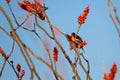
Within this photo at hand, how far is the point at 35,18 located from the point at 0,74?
51cm

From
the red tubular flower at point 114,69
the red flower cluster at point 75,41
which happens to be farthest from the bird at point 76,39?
the red tubular flower at point 114,69

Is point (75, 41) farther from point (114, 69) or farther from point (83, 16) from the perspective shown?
point (114, 69)

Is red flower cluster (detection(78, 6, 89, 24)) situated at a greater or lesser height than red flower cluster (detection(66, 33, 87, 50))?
greater

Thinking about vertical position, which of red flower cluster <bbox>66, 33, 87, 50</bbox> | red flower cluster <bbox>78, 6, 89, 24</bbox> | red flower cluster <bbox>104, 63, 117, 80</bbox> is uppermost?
red flower cluster <bbox>78, 6, 89, 24</bbox>

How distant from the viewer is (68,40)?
74.6 inches

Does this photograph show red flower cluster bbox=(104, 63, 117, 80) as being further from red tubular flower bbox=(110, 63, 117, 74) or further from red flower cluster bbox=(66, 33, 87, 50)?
red flower cluster bbox=(66, 33, 87, 50)

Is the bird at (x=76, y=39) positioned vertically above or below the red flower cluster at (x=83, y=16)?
below

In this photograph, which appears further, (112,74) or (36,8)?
(36,8)

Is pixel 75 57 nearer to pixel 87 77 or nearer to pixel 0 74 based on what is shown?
pixel 87 77

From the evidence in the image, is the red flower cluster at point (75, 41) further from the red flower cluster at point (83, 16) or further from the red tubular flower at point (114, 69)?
the red tubular flower at point (114, 69)

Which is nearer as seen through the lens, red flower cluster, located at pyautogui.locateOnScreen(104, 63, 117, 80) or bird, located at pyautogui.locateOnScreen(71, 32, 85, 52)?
red flower cluster, located at pyautogui.locateOnScreen(104, 63, 117, 80)

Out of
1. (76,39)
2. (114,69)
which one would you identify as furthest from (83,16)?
(114,69)

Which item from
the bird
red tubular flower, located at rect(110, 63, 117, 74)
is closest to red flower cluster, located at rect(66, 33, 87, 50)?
the bird

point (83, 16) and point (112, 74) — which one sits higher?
point (83, 16)
